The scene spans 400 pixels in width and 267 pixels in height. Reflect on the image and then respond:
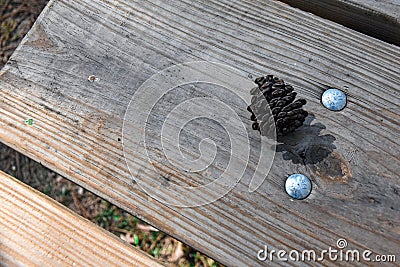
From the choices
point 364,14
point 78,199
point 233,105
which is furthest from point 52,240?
point 78,199

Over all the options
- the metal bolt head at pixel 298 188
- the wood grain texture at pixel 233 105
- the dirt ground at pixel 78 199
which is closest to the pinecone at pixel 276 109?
the wood grain texture at pixel 233 105

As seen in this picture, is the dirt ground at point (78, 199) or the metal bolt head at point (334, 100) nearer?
the metal bolt head at point (334, 100)

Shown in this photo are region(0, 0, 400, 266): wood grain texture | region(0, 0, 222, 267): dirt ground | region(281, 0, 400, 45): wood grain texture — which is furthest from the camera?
region(0, 0, 222, 267): dirt ground

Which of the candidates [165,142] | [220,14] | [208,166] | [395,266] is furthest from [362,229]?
[220,14]

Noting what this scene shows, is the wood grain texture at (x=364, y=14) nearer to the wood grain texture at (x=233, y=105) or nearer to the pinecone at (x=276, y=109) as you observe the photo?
the wood grain texture at (x=233, y=105)

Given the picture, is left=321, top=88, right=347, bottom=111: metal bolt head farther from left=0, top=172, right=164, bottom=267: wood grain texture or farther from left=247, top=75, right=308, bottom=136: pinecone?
left=0, top=172, right=164, bottom=267: wood grain texture

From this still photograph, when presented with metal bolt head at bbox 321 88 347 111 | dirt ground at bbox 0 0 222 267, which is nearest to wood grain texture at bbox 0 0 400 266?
metal bolt head at bbox 321 88 347 111
